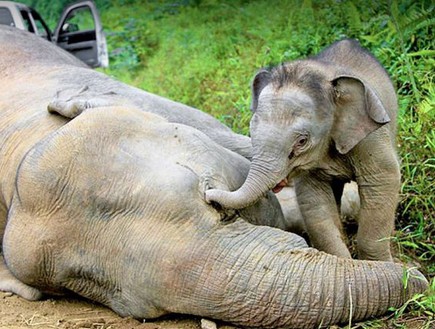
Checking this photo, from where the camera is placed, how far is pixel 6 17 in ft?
28.2

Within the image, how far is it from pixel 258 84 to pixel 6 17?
536cm

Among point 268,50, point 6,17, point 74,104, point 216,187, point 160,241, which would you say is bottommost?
point 268,50

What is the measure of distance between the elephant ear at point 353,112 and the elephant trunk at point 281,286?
0.65 meters

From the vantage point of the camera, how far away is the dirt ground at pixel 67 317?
340 cm

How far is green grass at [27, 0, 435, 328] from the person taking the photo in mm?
4559

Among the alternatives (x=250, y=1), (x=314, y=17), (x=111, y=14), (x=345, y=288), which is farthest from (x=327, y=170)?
(x=111, y=14)

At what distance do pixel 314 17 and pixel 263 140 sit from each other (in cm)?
470

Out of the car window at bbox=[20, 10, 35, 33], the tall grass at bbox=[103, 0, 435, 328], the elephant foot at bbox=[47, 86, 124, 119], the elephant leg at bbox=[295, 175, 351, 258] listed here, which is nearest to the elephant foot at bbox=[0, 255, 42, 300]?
the elephant foot at bbox=[47, 86, 124, 119]

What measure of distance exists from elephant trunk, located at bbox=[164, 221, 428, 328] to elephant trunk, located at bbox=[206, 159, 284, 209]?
13cm

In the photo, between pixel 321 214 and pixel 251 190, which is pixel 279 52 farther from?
pixel 251 190

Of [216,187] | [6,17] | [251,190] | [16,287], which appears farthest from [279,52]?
[251,190]

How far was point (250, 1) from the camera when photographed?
412 inches

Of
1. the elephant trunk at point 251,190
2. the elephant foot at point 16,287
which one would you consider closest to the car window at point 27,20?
the elephant foot at point 16,287

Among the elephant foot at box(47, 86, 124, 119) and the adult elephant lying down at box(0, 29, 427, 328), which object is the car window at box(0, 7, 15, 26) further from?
the adult elephant lying down at box(0, 29, 427, 328)
